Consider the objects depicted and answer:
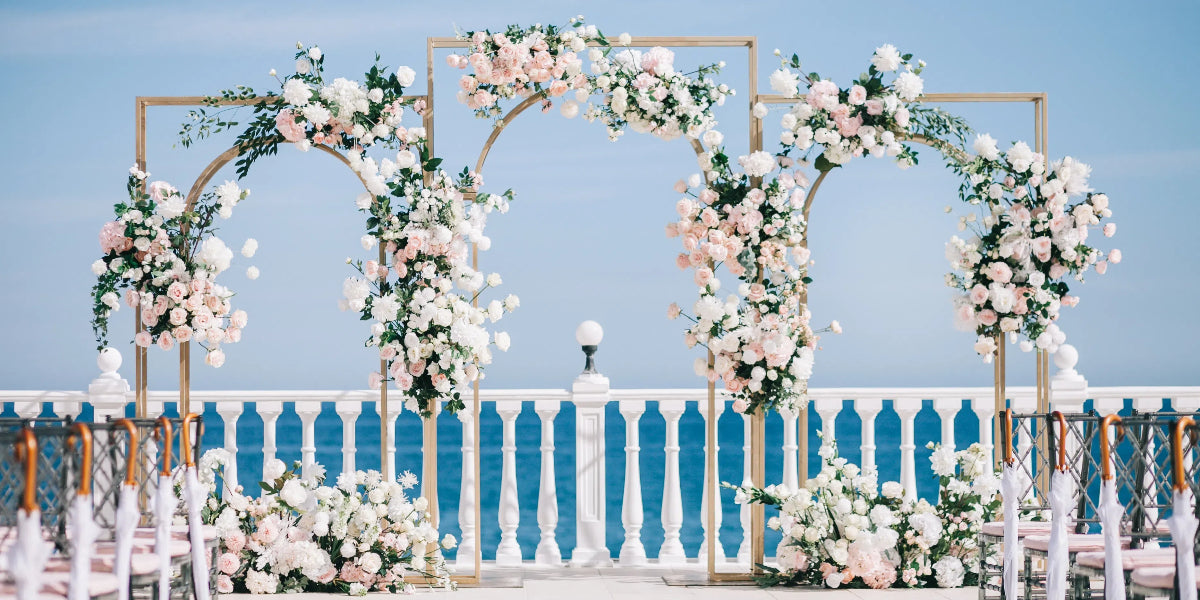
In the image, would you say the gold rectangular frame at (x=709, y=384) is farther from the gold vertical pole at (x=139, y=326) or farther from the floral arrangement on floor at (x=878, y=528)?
the floral arrangement on floor at (x=878, y=528)

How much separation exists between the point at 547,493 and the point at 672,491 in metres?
0.66

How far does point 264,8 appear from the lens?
17.6 m

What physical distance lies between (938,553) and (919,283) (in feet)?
9.35

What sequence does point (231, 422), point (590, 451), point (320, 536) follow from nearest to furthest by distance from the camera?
point (320, 536) < point (590, 451) < point (231, 422)

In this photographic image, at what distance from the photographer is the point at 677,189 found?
5469 mm

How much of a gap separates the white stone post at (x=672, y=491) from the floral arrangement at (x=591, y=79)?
1.50 metres

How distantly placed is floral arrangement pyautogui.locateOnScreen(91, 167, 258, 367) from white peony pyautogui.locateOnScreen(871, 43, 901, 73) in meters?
3.04

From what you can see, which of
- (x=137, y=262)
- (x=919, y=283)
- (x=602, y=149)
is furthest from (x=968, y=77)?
(x=137, y=262)

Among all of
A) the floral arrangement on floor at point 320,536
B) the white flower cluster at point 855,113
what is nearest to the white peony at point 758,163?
the white flower cluster at point 855,113

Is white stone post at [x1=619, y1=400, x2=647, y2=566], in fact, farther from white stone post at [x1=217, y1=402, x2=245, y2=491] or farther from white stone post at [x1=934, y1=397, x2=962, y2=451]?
white stone post at [x1=217, y1=402, x2=245, y2=491]

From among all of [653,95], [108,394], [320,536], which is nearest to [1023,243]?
[653,95]

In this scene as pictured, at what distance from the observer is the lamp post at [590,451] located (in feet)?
19.5

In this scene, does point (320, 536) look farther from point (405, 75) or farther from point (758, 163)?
point (758, 163)

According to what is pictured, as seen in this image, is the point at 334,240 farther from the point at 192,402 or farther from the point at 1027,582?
the point at 1027,582
